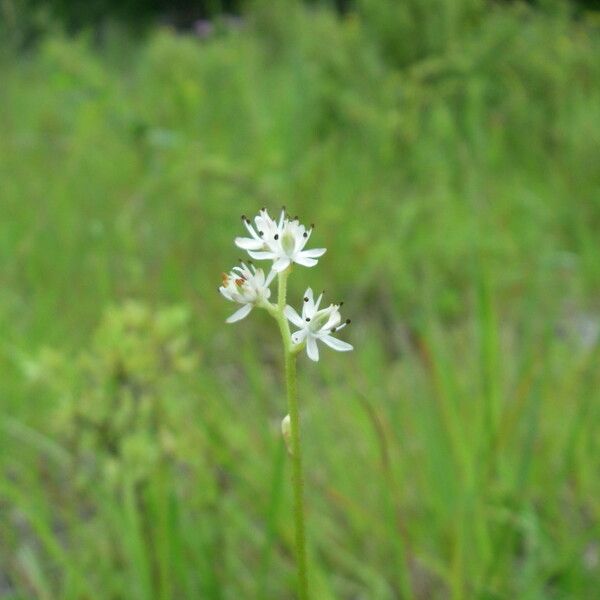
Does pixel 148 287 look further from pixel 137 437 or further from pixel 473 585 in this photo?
pixel 473 585

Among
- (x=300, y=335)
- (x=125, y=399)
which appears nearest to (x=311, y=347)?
(x=300, y=335)

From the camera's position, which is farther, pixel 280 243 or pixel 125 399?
pixel 125 399

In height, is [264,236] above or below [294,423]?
Result: above

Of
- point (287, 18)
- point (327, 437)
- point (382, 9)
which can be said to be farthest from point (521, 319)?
point (287, 18)

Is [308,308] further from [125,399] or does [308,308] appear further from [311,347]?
[125,399]

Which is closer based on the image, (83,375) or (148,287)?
(83,375)

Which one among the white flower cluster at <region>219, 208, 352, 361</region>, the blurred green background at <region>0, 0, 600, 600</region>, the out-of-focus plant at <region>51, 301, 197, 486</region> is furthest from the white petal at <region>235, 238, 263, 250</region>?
the out-of-focus plant at <region>51, 301, 197, 486</region>

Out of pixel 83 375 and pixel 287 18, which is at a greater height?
pixel 287 18
